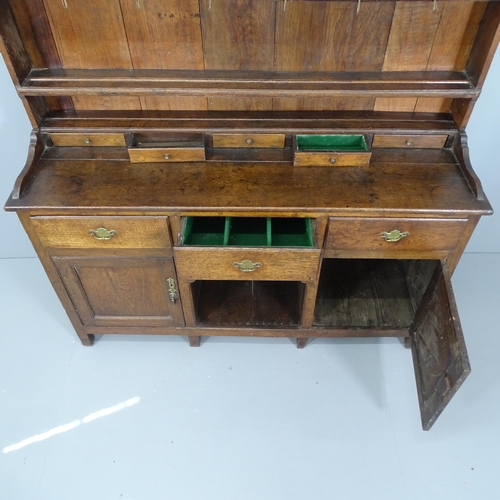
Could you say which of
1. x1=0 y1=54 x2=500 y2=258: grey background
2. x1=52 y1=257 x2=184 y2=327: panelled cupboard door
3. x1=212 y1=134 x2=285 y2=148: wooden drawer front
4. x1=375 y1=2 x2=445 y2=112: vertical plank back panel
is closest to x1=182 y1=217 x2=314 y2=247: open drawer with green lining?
x1=52 y1=257 x2=184 y2=327: panelled cupboard door

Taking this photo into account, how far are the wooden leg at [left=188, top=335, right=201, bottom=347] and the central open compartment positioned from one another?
8 cm

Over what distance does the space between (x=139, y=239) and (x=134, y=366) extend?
2.00 ft

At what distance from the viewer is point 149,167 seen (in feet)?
4.85

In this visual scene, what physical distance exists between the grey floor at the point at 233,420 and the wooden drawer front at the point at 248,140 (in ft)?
2.57

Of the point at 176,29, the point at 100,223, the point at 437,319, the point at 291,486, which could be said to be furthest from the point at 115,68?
the point at 291,486

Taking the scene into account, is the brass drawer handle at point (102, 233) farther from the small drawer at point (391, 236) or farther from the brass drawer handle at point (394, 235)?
the brass drawer handle at point (394, 235)

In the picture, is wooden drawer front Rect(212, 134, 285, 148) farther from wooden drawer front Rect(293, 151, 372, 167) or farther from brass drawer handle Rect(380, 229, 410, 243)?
brass drawer handle Rect(380, 229, 410, 243)

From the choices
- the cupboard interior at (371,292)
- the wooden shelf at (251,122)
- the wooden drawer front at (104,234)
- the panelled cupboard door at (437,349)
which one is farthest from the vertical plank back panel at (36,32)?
the panelled cupboard door at (437,349)

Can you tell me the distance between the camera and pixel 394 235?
1.41 meters

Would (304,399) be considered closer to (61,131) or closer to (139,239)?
(139,239)

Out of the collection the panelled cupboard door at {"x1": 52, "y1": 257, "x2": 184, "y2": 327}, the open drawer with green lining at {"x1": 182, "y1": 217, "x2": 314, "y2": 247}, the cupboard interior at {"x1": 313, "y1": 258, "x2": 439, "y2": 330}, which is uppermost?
the open drawer with green lining at {"x1": 182, "y1": 217, "x2": 314, "y2": 247}

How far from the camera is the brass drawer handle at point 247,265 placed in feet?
4.64

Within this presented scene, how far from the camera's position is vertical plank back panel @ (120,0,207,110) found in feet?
4.28

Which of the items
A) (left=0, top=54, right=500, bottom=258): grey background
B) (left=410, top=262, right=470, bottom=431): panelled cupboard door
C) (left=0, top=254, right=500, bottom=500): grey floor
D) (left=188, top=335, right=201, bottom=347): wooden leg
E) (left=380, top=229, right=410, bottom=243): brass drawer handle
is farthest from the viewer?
(left=188, top=335, right=201, bottom=347): wooden leg
